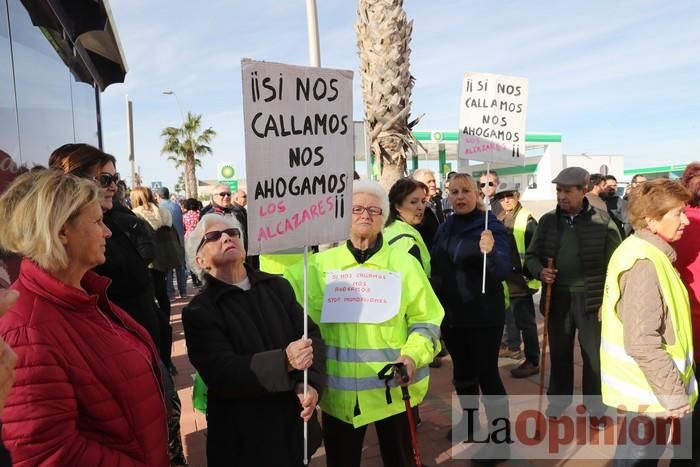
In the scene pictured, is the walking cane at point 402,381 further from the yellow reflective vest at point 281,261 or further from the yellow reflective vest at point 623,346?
the yellow reflective vest at point 281,261

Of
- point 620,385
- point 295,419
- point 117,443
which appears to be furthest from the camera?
point 620,385

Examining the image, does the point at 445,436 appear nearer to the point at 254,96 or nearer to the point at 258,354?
the point at 258,354

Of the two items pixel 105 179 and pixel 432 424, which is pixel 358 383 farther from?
pixel 432 424

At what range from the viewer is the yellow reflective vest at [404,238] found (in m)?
3.15

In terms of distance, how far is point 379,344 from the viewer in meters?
2.24

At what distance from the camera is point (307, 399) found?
→ 1.91m

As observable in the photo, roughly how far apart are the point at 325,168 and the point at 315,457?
2.22 metres

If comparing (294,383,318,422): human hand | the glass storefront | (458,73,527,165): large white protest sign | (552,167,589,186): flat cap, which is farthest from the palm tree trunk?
(294,383,318,422): human hand

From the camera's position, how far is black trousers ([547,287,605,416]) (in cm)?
369

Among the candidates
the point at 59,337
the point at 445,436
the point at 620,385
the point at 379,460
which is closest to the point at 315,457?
the point at 379,460

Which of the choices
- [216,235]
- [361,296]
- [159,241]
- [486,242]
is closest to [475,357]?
[486,242]

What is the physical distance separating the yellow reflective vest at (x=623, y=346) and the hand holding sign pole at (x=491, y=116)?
2162 millimetres

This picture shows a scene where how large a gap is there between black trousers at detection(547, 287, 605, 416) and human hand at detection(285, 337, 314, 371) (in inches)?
105

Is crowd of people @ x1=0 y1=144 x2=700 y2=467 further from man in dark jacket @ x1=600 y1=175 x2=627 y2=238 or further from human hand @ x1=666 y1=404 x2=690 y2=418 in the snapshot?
man in dark jacket @ x1=600 y1=175 x2=627 y2=238
